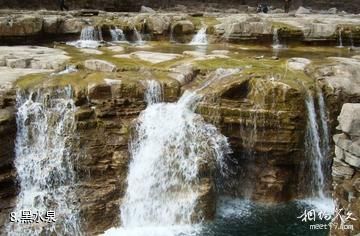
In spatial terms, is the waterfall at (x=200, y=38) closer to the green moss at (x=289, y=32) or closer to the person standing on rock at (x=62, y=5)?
the green moss at (x=289, y=32)

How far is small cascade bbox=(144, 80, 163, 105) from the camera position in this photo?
12.2 metres

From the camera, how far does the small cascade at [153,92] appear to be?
479 inches

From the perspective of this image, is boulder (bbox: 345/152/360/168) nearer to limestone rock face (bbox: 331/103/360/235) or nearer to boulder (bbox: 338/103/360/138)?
limestone rock face (bbox: 331/103/360/235)

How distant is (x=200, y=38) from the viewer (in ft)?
65.9

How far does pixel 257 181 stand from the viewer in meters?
12.4

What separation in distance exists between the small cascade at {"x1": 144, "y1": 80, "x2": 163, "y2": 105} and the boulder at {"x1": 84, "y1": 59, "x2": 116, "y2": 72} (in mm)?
1557

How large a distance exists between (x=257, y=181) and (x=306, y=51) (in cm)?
792

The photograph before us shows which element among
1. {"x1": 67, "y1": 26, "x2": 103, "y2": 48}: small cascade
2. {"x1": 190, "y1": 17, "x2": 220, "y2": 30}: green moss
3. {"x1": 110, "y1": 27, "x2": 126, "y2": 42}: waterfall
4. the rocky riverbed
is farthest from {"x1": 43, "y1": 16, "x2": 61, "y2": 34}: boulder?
{"x1": 190, "y1": 17, "x2": 220, "y2": 30}: green moss

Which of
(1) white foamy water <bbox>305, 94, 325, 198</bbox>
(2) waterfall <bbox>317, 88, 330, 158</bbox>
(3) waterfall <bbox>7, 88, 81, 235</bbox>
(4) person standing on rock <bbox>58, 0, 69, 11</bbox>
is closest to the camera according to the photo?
(3) waterfall <bbox>7, 88, 81, 235</bbox>

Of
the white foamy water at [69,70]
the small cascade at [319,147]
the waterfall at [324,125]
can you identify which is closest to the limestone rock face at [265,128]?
the small cascade at [319,147]

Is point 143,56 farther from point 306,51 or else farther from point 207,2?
point 207,2

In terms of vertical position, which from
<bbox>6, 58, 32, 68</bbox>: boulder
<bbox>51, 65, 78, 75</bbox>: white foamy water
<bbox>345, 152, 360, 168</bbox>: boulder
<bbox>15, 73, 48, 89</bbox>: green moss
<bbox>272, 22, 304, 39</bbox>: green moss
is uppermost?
<bbox>272, 22, 304, 39</bbox>: green moss

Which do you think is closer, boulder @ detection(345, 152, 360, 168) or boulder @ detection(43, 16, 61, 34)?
boulder @ detection(345, 152, 360, 168)

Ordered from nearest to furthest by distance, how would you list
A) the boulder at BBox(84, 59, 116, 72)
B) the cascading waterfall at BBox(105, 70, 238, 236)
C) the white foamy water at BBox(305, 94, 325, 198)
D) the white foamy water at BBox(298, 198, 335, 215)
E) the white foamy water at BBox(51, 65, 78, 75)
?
the cascading waterfall at BBox(105, 70, 238, 236)
the white foamy water at BBox(298, 198, 335, 215)
the white foamy water at BBox(305, 94, 325, 198)
the white foamy water at BBox(51, 65, 78, 75)
the boulder at BBox(84, 59, 116, 72)
